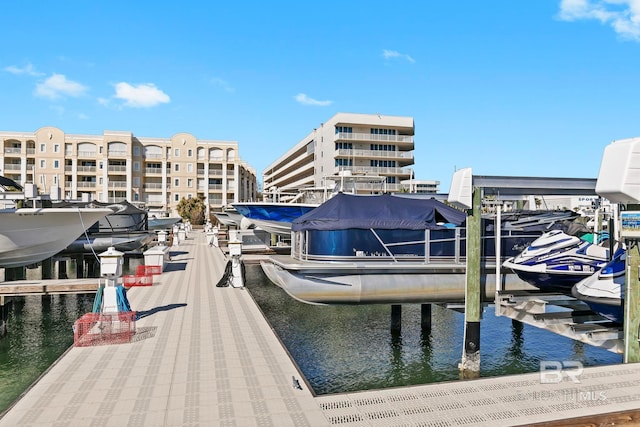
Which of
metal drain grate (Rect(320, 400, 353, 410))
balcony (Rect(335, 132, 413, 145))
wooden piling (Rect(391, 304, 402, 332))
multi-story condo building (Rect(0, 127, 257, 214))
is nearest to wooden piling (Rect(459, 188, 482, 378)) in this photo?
metal drain grate (Rect(320, 400, 353, 410))

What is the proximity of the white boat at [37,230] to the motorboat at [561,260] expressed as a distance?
18.2 metres

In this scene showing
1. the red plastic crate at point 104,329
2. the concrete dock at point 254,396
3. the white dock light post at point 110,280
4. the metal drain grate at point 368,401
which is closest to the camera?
the concrete dock at point 254,396

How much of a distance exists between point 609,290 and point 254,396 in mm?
7957

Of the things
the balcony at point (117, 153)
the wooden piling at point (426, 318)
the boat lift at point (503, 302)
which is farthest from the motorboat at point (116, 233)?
the balcony at point (117, 153)

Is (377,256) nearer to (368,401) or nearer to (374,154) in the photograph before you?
(368,401)

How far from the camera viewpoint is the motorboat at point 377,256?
12.2 metres

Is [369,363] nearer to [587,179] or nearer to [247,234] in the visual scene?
[587,179]

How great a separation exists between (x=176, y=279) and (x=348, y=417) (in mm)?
15645

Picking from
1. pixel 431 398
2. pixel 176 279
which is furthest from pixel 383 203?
pixel 176 279

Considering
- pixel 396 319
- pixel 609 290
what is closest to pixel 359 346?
pixel 396 319

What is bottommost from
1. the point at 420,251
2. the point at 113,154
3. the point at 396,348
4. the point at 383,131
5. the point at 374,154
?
the point at 396,348

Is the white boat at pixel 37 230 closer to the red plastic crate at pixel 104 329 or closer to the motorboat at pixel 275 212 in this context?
the motorboat at pixel 275 212

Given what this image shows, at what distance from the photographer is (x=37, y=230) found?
2205 centimetres

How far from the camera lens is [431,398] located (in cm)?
712
